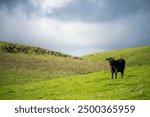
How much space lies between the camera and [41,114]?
23297 millimetres

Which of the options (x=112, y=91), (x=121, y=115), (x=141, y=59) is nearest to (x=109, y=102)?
(x=121, y=115)

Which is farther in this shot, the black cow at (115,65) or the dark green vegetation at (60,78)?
the black cow at (115,65)

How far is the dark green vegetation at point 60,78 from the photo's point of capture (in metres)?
30.6

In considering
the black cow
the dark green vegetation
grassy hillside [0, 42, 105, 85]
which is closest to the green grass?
the dark green vegetation

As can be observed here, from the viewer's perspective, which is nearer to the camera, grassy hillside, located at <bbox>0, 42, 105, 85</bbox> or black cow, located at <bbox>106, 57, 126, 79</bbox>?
black cow, located at <bbox>106, 57, 126, 79</bbox>

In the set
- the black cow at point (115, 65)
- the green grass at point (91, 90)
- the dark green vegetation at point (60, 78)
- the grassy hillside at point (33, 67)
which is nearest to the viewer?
the green grass at point (91, 90)

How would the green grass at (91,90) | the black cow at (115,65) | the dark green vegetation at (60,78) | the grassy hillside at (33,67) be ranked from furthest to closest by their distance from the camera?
the grassy hillside at (33,67) → the black cow at (115,65) → the dark green vegetation at (60,78) → the green grass at (91,90)

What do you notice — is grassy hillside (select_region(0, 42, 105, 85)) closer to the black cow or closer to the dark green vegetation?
the dark green vegetation

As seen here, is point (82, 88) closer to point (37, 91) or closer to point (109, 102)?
point (37, 91)

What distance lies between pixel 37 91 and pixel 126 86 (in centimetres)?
1059

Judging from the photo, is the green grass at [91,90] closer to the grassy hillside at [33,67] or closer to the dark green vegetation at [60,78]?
the dark green vegetation at [60,78]

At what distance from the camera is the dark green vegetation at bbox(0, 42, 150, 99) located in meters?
30.6

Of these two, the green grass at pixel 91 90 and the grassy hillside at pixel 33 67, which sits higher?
the grassy hillside at pixel 33 67

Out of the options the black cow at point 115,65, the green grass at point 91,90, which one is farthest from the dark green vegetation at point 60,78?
the black cow at point 115,65
